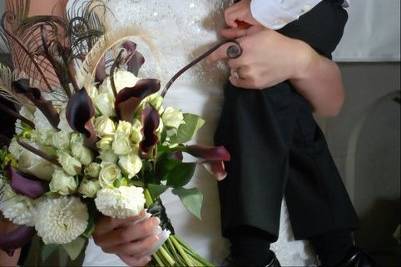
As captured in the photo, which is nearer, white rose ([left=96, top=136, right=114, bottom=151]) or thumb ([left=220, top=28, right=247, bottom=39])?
white rose ([left=96, top=136, right=114, bottom=151])

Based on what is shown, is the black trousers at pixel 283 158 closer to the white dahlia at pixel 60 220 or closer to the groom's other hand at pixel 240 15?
the groom's other hand at pixel 240 15

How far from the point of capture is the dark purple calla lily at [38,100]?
1.60ft

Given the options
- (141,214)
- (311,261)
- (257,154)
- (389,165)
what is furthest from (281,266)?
(389,165)

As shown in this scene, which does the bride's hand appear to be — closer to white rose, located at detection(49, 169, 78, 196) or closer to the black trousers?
the black trousers

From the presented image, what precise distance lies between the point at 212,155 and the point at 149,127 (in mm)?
87

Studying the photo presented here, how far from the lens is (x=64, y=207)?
0.49 meters

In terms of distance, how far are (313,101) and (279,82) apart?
0.09 meters

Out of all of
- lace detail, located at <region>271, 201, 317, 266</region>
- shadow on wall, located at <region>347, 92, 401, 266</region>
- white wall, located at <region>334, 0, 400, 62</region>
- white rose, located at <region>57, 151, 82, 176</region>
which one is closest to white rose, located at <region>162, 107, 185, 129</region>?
white rose, located at <region>57, 151, 82, 176</region>

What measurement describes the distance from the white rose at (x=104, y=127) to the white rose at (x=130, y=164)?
3 cm

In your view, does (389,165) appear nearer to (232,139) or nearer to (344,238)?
(344,238)

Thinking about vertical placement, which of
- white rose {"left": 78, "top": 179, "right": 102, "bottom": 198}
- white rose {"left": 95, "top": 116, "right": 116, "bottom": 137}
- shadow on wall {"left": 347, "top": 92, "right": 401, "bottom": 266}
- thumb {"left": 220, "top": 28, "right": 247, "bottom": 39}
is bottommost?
shadow on wall {"left": 347, "top": 92, "right": 401, "bottom": 266}

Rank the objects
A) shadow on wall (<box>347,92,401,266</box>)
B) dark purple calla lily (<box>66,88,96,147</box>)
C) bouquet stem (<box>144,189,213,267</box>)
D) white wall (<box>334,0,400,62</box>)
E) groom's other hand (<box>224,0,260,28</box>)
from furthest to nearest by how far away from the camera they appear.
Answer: shadow on wall (<box>347,92,401,266</box>) < white wall (<box>334,0,400,62</box>) < groom's other hand (<box>224,0,260,28</box>) < bouquet stem (<box>144,189,213,267</box>) < dark purple calla lily (<box>66,88,96,147</box>)

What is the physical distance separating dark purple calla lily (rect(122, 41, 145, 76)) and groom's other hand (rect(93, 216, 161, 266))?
0.17 metres

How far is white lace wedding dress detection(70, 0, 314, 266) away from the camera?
2.27ft
